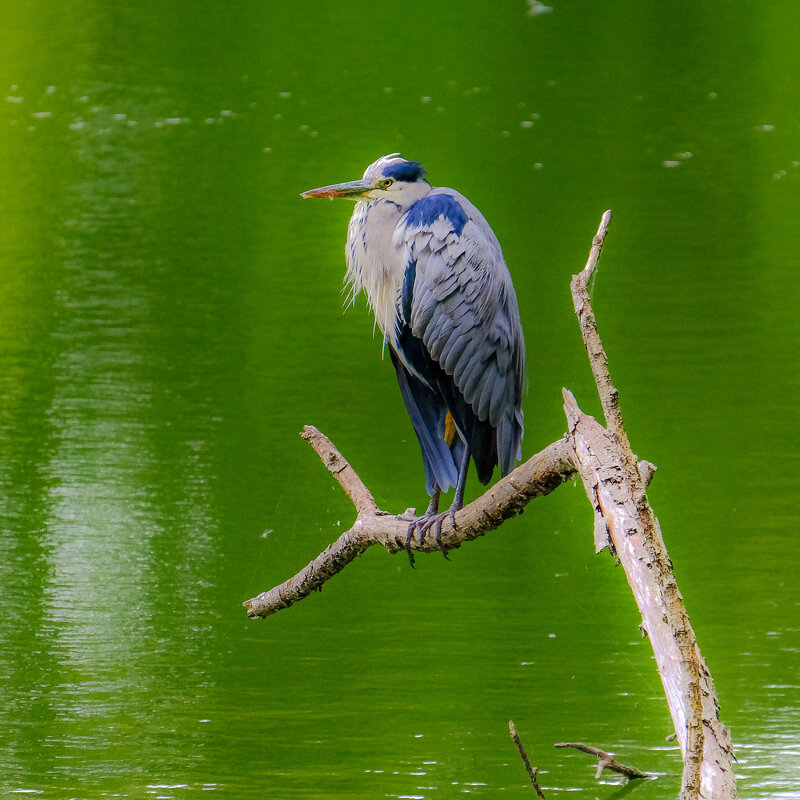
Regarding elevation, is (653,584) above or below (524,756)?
above

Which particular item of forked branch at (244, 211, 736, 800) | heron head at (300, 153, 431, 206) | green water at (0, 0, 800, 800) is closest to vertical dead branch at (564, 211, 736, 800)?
forked branch at (244, 211, 736, 800)

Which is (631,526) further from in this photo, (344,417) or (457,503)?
(344,417)

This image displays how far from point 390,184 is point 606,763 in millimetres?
1324

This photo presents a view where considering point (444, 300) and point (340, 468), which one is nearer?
point (340, 468)

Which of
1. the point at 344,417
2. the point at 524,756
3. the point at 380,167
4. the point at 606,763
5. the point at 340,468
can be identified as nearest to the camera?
the point at 524,756

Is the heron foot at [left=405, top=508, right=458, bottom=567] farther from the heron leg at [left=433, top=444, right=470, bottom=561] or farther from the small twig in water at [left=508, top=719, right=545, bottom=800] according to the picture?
the small twig in water at [left=508, top=719, right=545, bottom=800]

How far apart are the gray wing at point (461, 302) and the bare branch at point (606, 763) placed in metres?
0.66

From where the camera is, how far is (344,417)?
209 inches

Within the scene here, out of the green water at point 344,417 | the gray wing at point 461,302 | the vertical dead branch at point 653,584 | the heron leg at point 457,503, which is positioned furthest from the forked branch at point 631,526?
the green water at point 344,417

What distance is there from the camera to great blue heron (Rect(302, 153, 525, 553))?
2.73m

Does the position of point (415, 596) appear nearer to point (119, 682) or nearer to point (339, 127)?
point (119, 682)

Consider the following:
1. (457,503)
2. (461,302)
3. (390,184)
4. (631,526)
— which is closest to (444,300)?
(461,302)

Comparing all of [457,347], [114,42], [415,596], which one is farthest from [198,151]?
[457,347]

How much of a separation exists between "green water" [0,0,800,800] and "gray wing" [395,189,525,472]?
96cm
